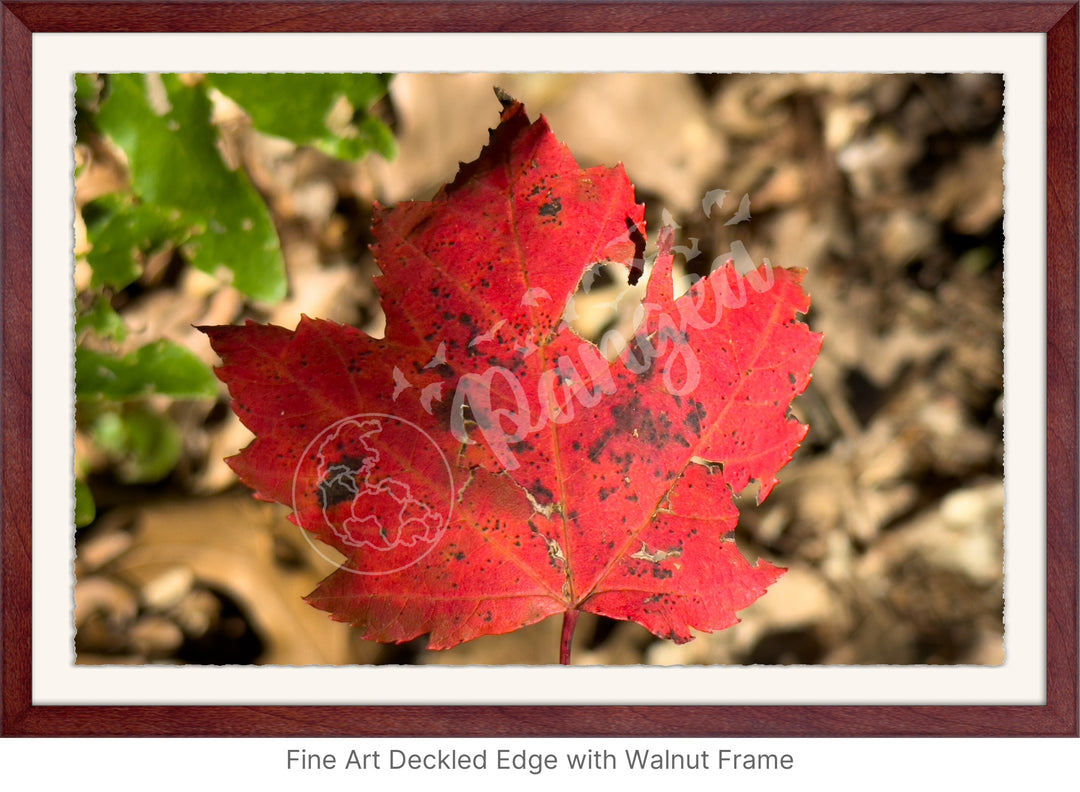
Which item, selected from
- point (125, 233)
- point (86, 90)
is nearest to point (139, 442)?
point (125, 233)

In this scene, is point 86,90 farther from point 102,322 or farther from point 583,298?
point 583,298

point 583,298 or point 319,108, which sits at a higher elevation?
point 319,108

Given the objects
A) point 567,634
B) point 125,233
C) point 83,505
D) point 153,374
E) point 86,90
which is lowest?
point 567,634

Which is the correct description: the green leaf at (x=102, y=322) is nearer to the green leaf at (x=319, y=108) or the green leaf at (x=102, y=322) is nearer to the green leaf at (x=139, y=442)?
the green leaf at (x=139, y=442)
